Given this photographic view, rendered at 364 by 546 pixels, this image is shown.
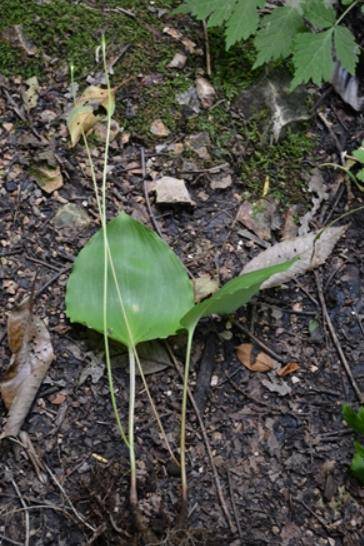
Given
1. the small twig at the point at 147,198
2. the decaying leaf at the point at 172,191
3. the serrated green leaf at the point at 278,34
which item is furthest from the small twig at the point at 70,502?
the serrated green leaf at the point at 278,34

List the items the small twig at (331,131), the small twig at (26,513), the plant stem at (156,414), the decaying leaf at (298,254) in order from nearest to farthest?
the small twig at (26,513), the plant stem at (156,414), the decaying leaf at (298,254), the small twig at (331,131)

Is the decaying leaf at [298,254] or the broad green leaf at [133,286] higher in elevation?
the decaying leaf at [298,254]

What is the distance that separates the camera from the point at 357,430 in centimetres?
173

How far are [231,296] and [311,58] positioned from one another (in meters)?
0.81

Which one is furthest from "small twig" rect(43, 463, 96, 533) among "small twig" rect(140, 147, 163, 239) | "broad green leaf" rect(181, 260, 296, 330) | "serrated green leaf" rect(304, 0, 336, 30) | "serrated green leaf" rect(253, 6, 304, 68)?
"serrated green leaf" rect(304, 0, 336, 30)

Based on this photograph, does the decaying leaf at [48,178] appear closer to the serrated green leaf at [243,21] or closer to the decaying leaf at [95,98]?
the decaying leaf at [95,98]

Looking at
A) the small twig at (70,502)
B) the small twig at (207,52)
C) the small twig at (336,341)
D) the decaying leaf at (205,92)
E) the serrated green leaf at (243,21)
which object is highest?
the serrated green leaf at (243,21)

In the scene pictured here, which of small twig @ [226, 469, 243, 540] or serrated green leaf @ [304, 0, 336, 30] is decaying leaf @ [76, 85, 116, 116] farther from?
small twig @ [226, 469, 243, 540]

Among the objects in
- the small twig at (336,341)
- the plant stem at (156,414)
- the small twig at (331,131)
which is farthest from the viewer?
the small twig at (331,131)

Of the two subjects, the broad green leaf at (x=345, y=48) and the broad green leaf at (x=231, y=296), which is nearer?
the broad green leaf at (x=231, y=296)

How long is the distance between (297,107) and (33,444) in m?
1.33

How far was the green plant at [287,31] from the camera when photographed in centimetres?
208

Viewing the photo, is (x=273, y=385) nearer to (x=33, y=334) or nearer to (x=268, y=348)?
(x=268, y=348)

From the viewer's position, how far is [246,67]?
2.37m
